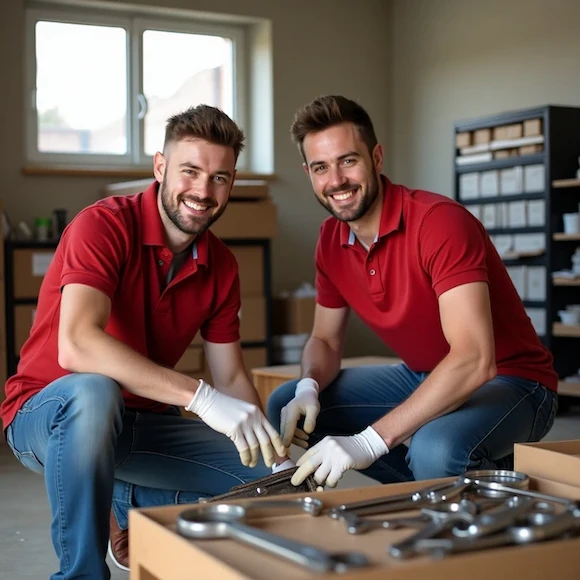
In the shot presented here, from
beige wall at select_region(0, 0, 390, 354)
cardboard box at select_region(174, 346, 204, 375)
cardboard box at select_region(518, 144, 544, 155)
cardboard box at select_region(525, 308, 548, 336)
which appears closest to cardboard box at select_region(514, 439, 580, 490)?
cardboard box at select_region(174, 346, 204, 375)

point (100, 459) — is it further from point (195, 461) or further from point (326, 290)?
point (326, 290)

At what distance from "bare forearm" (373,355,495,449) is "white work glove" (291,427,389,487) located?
0.47 feet

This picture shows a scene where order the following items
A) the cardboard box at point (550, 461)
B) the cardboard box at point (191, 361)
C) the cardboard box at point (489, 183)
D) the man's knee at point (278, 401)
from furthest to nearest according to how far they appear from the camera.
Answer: the cardboard box at point (489, 183) → the cardboard box at point (191, 361) → the man's knee at point (278, 401) → the cardboard box at point (550, 461)

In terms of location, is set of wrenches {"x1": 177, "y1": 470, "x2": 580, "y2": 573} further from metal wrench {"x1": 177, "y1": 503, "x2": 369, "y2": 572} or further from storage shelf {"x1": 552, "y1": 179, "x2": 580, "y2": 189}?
storage shelf {"x1": 552, "y1": 179, "x2": 580, "y2": 189}

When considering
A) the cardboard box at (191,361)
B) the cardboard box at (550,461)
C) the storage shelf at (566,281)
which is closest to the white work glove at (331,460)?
the cardboard box at (550,461)

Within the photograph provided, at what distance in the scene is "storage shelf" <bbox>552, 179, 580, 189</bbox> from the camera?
4.61m

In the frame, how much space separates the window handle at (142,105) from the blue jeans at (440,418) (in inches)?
142

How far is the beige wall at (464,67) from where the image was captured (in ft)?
16.7

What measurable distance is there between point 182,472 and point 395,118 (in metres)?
4.59

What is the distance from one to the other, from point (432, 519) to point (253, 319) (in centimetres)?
369

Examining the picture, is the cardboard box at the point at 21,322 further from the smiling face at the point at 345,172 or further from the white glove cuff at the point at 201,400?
the white glove cuff at the point at 201,400

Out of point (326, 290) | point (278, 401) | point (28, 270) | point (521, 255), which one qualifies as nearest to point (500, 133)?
point (521, 255)

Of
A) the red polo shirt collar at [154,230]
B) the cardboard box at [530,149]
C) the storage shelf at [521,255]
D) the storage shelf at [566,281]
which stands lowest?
the storage shelf at [566,281]

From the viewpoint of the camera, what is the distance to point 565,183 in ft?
15.3
